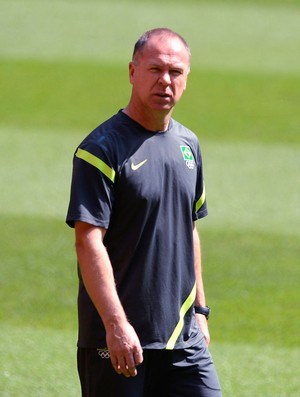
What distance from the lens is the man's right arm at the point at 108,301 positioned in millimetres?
4410

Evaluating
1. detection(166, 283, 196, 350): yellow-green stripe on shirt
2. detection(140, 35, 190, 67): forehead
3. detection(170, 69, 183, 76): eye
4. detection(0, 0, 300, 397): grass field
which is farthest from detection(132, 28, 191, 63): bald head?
detection(0, 0, 300, 397): grass field

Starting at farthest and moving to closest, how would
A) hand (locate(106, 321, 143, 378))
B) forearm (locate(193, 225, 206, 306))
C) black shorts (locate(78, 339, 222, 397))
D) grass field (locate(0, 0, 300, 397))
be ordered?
grass field (locate(0, 0, 300, 397))
forearm (locate(193, 225, 206, 306))
black shorts (locate(78, 339, 222, 397))
hand (locate(106, 321, 143, 378))

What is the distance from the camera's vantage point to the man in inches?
181

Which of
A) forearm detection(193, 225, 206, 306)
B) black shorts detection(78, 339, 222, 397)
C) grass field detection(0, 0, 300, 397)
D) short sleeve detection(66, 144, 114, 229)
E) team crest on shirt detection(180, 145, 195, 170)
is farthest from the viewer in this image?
grass field detection(0, 0, 300, 397)

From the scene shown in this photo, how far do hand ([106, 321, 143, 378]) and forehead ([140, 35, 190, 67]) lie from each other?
1.15 m

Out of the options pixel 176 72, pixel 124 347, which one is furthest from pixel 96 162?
pixel 124 347

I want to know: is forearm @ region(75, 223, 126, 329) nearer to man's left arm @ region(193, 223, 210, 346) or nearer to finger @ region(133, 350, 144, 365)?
finger @ region(133, 350, 144, 365)

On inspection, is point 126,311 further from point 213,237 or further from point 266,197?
point 266,197

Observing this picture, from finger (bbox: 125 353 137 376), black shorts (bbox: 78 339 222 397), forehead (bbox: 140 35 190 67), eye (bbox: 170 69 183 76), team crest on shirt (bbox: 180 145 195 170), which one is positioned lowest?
black shorts (bbox: 78 339 222 397)

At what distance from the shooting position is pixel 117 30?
18.3 meters

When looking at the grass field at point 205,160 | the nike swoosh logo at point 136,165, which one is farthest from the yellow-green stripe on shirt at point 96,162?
the grass field at point 205,160

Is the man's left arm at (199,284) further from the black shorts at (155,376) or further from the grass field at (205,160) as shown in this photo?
the grass field at (205,160)

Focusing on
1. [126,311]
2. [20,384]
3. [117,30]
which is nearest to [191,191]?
[126,311]

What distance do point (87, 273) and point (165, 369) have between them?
0.63 m
